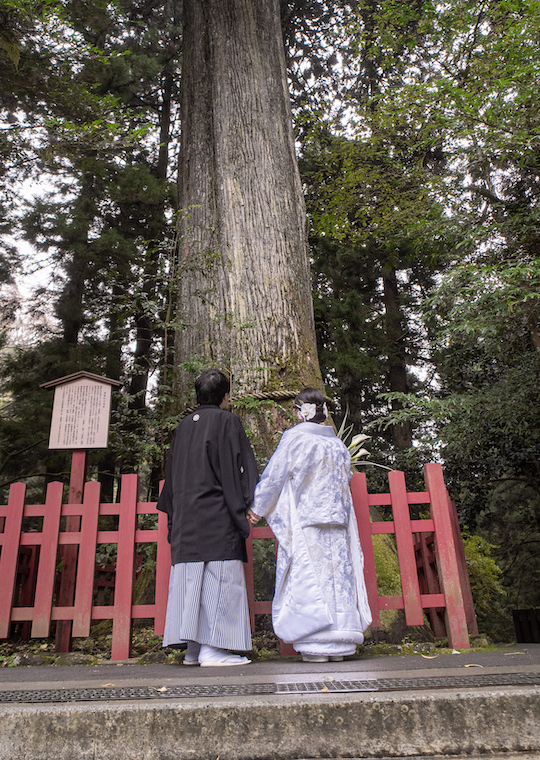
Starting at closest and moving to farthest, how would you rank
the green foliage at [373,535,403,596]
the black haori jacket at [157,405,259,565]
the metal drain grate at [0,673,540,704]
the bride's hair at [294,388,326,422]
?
the metal drain grate at [0,673,540,704]
the black haori jacket at [157,405,259,565]
the bride's hair at [294,388,326,422]
the green foliage at [373,535,403,596]

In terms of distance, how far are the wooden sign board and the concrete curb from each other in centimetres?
230

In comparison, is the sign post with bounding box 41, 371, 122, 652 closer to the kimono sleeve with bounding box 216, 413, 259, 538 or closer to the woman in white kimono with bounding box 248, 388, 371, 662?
the kimono sleeve with bounding box 216, 413, 259, 538

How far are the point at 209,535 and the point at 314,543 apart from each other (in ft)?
1.89

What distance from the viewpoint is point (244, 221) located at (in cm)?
553

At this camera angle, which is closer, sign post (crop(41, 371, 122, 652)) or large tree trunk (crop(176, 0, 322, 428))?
sign post (crop(41, 371, 122, 652))

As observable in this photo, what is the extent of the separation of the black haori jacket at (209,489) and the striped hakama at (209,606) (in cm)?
6

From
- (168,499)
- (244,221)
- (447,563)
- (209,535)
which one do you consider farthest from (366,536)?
(244,221)

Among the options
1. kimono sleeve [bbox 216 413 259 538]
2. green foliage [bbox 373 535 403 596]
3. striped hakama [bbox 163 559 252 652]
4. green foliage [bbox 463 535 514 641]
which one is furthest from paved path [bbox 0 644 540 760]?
green foliage [bbox 463 535 514 641]

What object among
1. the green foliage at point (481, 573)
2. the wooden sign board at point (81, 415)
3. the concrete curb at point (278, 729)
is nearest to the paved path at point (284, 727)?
the concrete curb at point (278, 729)

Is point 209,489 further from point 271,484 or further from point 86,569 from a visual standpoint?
point 86,569

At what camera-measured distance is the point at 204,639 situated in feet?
9.34

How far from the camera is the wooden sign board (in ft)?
12.4

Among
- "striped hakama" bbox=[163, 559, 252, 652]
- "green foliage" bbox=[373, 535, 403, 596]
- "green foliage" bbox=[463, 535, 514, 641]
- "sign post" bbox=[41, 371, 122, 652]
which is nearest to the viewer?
"striped hakama" bbox=[163, 559, 252, 652]

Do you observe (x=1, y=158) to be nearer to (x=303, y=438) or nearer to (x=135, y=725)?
(x=303, y=438)
